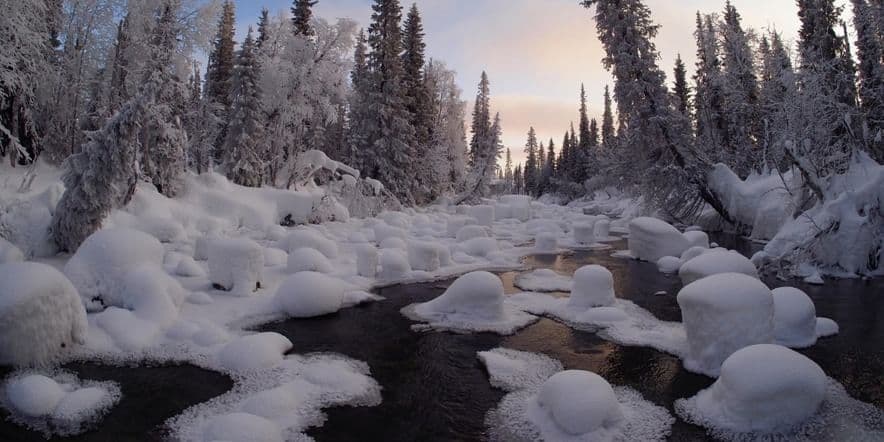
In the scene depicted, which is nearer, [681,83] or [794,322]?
[794,322]

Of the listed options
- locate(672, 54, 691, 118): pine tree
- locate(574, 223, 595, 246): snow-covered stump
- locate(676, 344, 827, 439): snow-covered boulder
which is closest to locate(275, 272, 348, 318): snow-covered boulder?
locate(676, 344, 827, 439): snow-covered boulder

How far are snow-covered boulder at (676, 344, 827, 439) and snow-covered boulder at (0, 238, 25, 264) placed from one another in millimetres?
10222

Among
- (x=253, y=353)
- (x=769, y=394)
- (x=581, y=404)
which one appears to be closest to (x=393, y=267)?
(x=253, y=353)

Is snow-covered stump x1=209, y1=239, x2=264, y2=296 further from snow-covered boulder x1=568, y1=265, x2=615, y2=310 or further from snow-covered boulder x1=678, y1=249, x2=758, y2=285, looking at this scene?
snow-covered boulder x1=678, y1=249, x2=758, y2=285

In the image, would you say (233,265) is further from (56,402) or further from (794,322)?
(794,322)

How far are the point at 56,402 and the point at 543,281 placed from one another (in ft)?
28.0

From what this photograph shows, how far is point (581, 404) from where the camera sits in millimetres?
4129

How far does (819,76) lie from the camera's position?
12.6 m

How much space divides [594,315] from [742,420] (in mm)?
3451

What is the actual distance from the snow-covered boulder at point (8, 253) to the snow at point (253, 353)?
5017mm

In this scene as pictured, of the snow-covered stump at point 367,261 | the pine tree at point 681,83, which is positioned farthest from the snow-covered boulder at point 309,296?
the pine tree at point 681,83

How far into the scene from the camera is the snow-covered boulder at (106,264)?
707 cm

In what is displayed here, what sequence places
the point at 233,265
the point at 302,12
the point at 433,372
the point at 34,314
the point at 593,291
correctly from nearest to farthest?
the point at 34,314 → the point at 433,372 → the point at 593,291 → the point at 233,265 → the point at 302,12

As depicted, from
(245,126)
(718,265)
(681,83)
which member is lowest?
(718,265)
